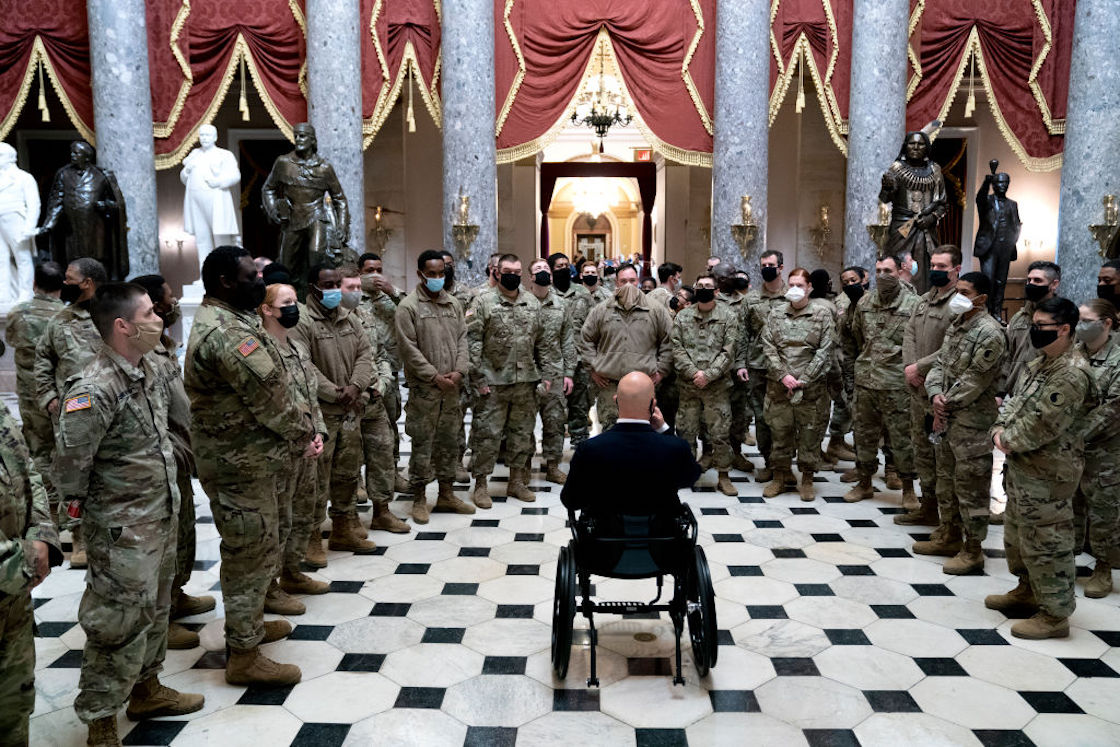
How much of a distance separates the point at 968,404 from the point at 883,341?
139cm

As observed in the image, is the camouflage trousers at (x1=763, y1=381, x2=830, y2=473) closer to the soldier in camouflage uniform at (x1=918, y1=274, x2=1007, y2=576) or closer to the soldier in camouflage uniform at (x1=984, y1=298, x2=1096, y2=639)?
the soldier in camouflage uniform at (x1=918, y1=274, x2=1007, y2=576)

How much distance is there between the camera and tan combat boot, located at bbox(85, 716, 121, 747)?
9.64ft

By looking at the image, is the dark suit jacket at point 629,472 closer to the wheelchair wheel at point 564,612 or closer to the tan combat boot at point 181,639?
the wheelchair wheel at point 564,612

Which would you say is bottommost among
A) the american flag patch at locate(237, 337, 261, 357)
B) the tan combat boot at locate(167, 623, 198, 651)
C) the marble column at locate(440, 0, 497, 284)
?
the tan combat boot at locate(167, 623, 198, 651)

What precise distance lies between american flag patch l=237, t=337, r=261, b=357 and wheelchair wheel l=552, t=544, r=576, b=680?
140 centimetres

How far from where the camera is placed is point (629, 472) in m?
3.27

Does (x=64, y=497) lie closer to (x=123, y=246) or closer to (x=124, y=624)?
(x=124, y=624)

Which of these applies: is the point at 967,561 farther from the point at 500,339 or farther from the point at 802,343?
the point at 500,339

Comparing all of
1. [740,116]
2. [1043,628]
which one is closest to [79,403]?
[1043,628]

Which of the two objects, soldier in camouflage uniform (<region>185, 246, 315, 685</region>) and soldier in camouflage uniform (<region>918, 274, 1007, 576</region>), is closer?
soldier in camouflage uniform (<region>185, 246, 315, 685</region>)

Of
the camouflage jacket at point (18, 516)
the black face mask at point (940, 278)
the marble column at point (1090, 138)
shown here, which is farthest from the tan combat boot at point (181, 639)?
the marble column at point (1090, 138)

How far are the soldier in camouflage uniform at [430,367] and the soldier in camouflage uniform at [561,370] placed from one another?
0.83 meters

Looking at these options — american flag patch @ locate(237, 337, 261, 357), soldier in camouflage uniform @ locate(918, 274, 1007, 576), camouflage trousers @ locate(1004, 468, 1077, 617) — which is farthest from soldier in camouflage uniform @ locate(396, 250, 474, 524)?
camouflage trousers @ locate(1004, 468, 1077, 617)

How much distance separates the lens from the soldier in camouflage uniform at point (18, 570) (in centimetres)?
222
